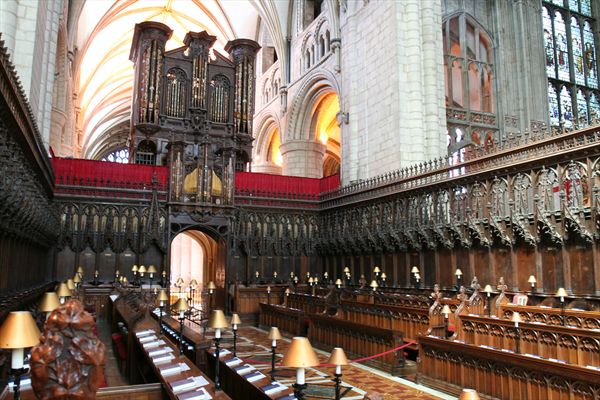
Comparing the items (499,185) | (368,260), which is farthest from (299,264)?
(499,185)

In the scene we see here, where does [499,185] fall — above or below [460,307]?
above

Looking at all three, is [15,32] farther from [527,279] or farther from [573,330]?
[527,279]

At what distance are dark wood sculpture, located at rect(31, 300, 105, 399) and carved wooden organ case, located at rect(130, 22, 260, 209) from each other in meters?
16.6

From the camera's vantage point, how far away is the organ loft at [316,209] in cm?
612

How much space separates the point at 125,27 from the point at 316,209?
21412mm

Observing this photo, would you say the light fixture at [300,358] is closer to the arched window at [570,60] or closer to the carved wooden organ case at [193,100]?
the carved wooden organ case at [193,100]

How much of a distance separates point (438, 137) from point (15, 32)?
41.9ft

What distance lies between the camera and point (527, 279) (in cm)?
1125

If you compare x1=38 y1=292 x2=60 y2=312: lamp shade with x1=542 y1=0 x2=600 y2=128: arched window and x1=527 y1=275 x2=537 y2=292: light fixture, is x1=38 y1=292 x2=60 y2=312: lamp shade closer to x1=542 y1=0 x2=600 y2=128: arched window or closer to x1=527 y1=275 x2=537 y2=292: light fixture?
x1=527 y1=275 x2=537 y2=292: light fixture

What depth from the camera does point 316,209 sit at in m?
20.2

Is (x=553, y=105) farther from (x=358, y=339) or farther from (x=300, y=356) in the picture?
(x=300, y=356)

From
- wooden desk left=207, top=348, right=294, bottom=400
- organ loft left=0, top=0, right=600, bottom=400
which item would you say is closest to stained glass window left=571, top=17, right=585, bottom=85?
organ loft left=0, top=0, right=600, bottom=400

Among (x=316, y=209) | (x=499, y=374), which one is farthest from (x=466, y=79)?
(x=499, y=374)

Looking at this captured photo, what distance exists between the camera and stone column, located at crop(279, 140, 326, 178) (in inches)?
1034
